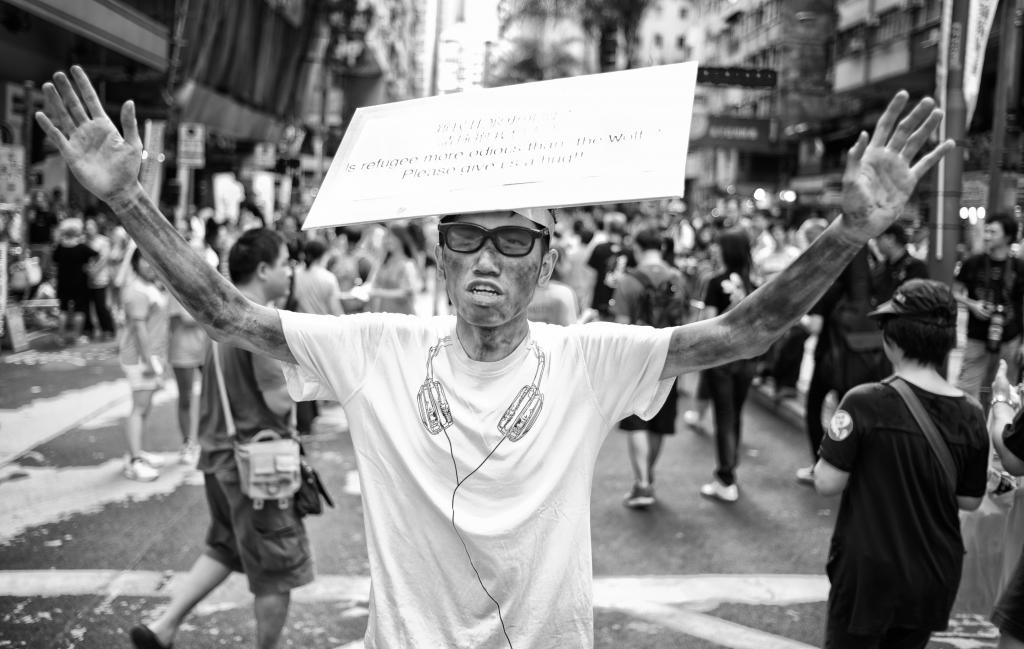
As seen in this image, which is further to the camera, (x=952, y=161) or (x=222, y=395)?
(x=952, y=161)

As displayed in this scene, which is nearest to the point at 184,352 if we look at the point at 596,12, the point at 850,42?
the point at 850,42

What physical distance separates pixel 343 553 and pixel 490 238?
3.93 m

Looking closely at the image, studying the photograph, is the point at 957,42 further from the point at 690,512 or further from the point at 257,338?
the point at 257,338

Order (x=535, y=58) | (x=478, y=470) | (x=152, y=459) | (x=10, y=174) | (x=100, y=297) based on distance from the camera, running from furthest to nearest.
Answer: (x=535, y=58) < (x=100, y=297) < (x=10, y=174) < (x=152, y=459) < (x=478, y=470)

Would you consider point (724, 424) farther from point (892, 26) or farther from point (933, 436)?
point (892, 26)

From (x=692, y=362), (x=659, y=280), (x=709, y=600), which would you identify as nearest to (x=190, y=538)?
(x=709, y=600)

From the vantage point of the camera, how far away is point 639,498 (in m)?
6.85

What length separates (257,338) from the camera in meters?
2.37

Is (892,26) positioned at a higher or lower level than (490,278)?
higher

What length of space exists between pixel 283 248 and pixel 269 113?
30785 millimetres

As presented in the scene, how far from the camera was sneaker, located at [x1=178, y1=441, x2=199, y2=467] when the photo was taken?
7715mm

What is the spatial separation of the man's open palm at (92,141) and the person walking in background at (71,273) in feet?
45.2

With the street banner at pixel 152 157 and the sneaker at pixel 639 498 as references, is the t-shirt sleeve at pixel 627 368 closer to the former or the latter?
the sneaker at pixel 639 498

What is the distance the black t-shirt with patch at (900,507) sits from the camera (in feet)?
10.7
